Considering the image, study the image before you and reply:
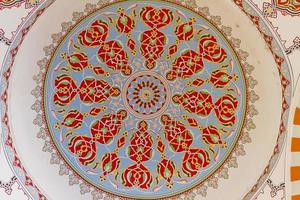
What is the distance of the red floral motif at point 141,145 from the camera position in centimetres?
746

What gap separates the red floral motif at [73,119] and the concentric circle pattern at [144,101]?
0.01m

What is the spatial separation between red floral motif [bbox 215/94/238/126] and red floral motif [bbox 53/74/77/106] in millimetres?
1828

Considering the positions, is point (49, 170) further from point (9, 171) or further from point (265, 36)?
point (265, 36)

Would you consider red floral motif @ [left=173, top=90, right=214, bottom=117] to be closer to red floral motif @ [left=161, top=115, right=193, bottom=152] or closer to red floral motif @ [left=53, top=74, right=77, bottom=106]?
red floral motif @ [left=161, top=115, right=193, bottom=152]

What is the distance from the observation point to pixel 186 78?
24.2 feet

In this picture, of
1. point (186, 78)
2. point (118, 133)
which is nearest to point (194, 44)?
point (186, 78)

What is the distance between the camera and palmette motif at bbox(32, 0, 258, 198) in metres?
7.20

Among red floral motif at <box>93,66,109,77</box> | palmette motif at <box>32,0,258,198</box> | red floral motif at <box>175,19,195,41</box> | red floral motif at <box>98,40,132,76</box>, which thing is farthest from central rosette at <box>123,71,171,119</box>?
red floral motif at <box>175,19,195,41</box>

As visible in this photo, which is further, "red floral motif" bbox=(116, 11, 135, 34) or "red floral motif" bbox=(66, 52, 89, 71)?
"red floral motif" bbox=(66, 52, 89, 71)

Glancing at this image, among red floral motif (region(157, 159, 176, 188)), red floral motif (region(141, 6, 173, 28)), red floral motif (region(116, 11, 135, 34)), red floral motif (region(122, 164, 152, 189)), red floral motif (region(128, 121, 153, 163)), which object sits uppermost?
red floral motif (region(141, 6, 173, 28))

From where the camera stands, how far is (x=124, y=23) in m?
7.19

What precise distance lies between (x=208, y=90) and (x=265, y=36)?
1156mm

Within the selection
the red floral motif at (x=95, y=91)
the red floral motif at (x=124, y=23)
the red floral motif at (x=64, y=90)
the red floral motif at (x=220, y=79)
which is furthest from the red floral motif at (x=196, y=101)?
the red floral motif at (x=64, y=90)

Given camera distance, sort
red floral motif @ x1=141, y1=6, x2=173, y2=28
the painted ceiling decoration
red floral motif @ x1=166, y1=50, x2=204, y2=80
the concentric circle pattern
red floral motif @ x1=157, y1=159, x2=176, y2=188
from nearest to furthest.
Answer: the painted ceiling decoration, red floral motif @ x1=141, y1=6, x2=173, y2=28, the concentric circle pattern, red floral motif @ x1=166, y1=50, x2=204, y2=80, red floral motif @ x1=157, y1=159, x2=176, y2=188
